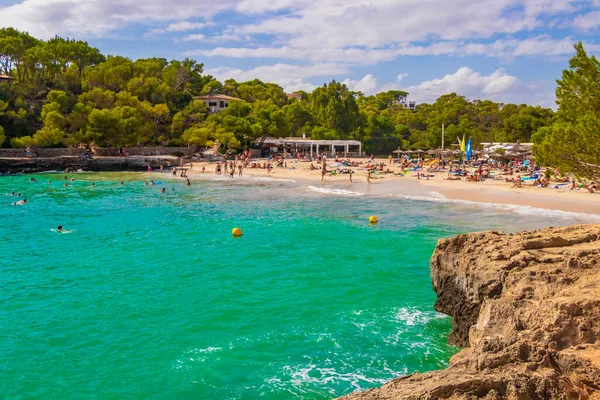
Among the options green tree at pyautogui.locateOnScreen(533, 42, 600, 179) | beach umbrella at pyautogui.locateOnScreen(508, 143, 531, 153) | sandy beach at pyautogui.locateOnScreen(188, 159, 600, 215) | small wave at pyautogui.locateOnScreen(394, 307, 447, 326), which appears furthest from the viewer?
beach umbrella at pyautogui.locateOnScreen(508, 143, 531, 153)

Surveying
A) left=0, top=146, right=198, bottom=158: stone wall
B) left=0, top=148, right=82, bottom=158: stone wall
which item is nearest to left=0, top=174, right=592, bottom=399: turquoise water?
A: left=0, top=148, right=82, bottom=158: stone wall

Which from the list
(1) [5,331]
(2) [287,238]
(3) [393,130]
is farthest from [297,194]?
(3) [393,130]

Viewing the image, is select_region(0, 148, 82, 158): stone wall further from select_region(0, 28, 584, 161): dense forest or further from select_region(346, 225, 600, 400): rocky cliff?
select_region(346, 225, 600, 400): rocky cliff

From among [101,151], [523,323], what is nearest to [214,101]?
[101,151]

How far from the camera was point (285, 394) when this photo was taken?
9219 mm

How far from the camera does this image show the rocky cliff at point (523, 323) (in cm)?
567

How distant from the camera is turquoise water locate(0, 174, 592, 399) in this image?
392 inches

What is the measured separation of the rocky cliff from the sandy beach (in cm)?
2082

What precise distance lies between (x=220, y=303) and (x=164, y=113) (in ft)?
193

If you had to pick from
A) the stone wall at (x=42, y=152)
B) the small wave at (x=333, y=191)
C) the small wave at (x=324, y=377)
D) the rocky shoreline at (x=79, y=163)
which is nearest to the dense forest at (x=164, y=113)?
the stone wall at (x=42, y=152)

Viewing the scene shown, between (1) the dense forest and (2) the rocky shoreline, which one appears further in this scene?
(1) the dense forest

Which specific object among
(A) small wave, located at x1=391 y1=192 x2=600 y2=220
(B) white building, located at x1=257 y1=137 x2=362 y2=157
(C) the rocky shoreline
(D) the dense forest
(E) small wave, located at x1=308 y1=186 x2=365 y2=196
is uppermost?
(D) the dense forest

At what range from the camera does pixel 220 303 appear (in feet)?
45.9

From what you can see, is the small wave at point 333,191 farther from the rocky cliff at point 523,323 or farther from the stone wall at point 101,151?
the stone wall at point 101,151
